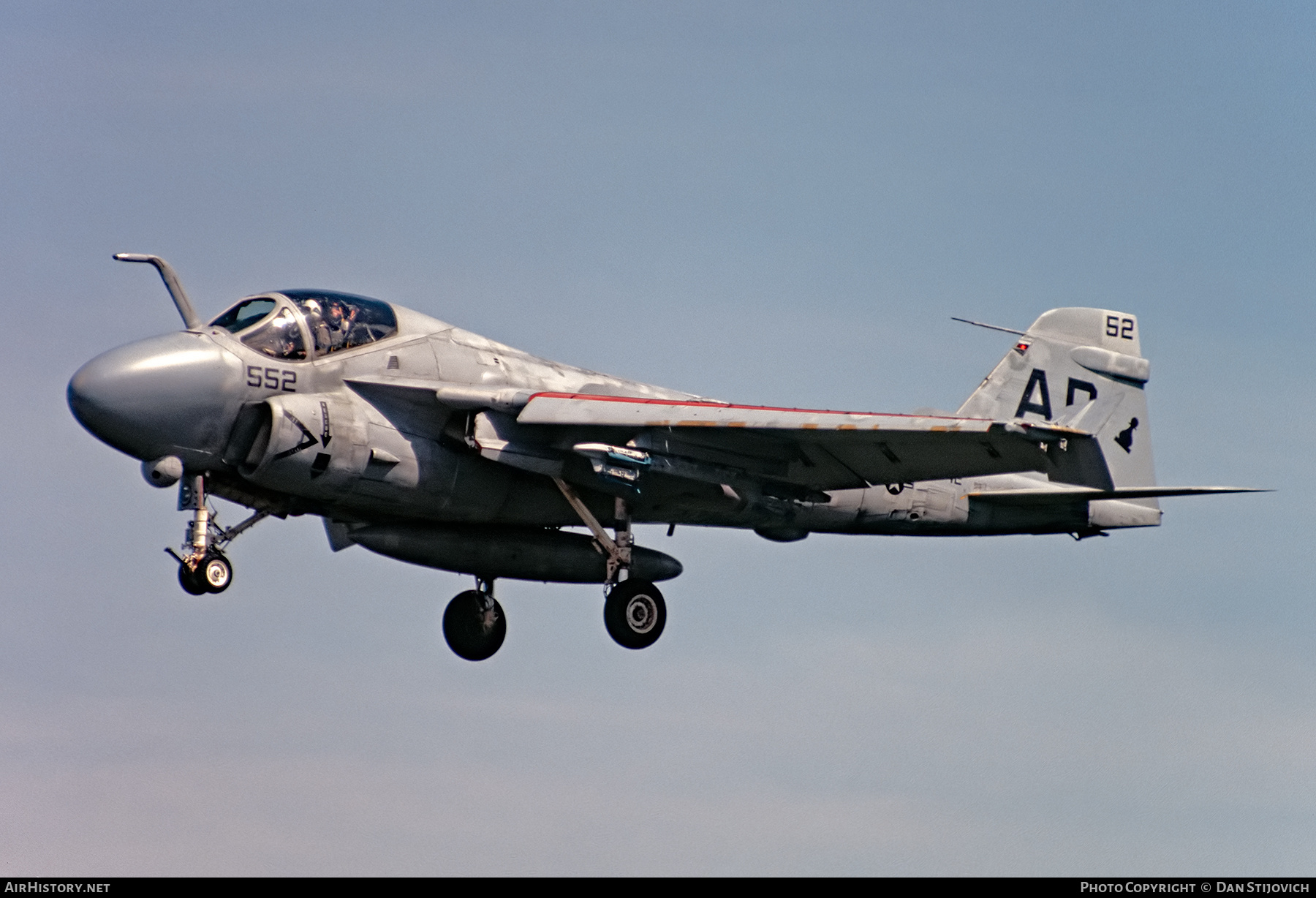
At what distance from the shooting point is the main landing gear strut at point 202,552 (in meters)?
19.7

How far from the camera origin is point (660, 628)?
22266 millimetres

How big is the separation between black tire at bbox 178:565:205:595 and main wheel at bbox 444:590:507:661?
14.7 feet

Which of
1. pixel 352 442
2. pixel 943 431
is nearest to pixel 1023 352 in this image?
pixel 943 431

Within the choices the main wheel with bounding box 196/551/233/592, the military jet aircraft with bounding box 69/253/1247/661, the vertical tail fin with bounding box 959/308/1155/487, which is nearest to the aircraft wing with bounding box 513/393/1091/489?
the military jet aircraft with bounding box 69/253/1247/661

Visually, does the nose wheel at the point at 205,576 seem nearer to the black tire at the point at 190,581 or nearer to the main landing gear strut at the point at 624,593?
the black tire at the point at 190,581

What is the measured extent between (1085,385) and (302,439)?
440 inches

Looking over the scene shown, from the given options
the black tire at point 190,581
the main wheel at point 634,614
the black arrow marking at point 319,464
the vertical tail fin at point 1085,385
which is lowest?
the black tire at point 190,581

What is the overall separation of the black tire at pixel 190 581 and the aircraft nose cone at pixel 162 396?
3.83 ft

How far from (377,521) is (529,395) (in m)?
2.45

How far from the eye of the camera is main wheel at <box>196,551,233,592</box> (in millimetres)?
19672

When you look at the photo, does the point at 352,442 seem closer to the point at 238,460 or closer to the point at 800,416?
the point at 238,460

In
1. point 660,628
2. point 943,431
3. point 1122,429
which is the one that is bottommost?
point 660,628

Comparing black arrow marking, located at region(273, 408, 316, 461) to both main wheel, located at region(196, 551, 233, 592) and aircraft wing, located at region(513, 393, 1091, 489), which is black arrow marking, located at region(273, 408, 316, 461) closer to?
main wheel, located at region(196, 551, 233, 592)

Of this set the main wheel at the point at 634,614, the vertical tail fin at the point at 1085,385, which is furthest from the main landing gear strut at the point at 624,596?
the vertical tail fin at the point at 1085,385
